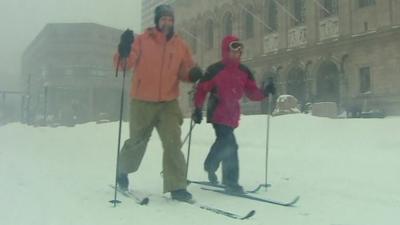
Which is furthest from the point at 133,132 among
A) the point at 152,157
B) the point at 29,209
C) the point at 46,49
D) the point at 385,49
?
the point at 46,49

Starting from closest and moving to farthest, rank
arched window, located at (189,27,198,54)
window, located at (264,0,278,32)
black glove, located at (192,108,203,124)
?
1. black glove, located at (192,108,203,124)
2. window, located at (264,0,278,32)
3. arched window, located at (189,27,198,54)

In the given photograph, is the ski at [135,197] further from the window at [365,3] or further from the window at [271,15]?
the window at [271,15]

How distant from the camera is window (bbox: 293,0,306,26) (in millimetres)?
30141

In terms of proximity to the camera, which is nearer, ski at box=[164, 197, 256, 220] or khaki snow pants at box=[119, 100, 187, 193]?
ski at box=[164, 197, 256, 220]

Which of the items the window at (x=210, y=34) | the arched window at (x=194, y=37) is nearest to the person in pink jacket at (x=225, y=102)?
the window at (x=210, y=34)

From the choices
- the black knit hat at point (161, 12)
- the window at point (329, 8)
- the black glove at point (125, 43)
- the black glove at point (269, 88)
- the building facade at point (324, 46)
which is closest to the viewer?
the black glove at point (125, 43)

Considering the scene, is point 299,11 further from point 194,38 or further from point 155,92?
point 155,92

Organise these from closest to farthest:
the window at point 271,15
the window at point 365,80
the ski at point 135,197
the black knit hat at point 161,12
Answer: the ski at point 135,197 < the black knit hat at point 161,12 < the window at point 365,80 < the window at point 271,15

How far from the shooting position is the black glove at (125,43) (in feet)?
17.3

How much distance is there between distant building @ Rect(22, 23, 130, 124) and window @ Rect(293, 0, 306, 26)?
38065mm

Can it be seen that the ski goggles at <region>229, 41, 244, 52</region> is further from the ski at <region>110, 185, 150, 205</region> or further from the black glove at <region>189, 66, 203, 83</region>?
the ski at <region>110, 185, 150, 205</region>

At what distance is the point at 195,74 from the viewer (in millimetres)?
5559

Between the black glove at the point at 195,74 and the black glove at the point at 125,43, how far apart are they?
73cm

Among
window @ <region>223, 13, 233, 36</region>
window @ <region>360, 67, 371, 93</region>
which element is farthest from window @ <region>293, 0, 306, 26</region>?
window @ <region>223, 13, 233, 36</region>
